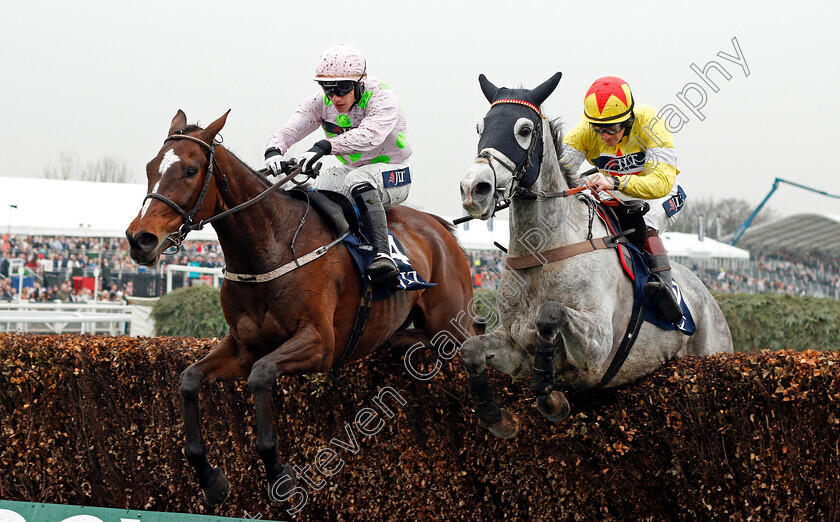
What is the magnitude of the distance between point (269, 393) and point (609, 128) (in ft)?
7.52

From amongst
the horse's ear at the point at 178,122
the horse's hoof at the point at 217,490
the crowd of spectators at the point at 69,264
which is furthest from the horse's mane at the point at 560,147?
the crowd of spectators at the point at 69,264

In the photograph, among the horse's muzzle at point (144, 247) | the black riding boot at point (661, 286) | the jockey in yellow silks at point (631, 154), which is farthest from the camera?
the black riding boot at point (661, 286)

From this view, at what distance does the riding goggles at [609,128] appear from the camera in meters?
4.57

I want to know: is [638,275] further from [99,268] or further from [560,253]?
[99,268]

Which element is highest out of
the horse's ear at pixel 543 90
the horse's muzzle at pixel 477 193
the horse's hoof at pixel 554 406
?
the horse's ear at pixel 543 90

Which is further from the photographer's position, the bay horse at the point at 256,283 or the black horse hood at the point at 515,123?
the bay horse at the point at 256,283

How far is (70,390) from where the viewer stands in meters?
5.89

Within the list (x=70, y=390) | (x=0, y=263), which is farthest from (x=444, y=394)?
(x=0, y=263)

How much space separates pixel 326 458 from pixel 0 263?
1202cm

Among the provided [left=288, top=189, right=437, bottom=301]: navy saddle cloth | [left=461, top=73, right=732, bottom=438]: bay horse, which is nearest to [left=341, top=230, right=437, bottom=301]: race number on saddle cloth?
[left=288, top=189, right=437, bottom=301]: navy saddle cloth

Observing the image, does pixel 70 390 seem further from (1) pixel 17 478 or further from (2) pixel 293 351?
(2) pixel 293 351

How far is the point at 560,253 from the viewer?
434cm

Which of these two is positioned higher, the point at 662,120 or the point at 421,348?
the point at 662,120

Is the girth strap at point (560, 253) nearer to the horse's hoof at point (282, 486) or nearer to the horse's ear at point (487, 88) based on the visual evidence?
the horse's ear at point (487, 88)
